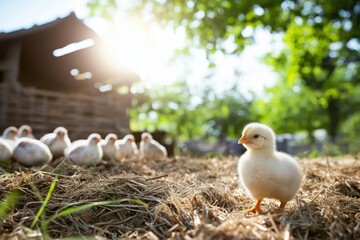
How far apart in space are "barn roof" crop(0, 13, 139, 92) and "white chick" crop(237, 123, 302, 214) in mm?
7600

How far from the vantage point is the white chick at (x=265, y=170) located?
2537 mm

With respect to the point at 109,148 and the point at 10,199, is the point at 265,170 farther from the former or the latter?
the point at 109,148

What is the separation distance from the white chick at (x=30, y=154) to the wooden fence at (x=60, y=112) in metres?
3.83

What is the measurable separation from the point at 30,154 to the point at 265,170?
10.8 feet

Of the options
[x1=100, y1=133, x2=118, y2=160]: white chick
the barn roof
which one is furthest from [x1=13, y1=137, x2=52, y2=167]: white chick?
the barn roof

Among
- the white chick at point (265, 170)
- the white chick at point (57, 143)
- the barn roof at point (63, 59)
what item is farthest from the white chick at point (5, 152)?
the barn roof at point (63, 59)

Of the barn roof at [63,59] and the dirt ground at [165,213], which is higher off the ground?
the barn roof at [63,59]

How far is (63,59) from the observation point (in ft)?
38.4

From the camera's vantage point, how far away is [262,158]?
8.80 feet

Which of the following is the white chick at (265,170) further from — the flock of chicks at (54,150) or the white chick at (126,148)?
the white chick at (126,148)

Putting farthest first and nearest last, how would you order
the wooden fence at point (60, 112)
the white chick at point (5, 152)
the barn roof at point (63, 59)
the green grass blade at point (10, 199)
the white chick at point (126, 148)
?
the barn roof at point (63, 59), the wooden fence at point (60, 112), the white chick at point (126, 148), the white chick at point (5, 152), the green grass blade at point (10, 199)

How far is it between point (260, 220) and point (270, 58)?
11.7 metres

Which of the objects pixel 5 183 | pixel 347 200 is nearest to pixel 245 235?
pixel 347 200

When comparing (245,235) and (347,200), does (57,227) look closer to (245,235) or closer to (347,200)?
(245,235)
